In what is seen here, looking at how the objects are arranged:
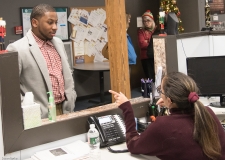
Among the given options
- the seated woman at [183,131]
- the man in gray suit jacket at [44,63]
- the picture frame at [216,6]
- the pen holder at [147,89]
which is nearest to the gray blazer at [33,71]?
the man in gray suit jacket at [44,63]

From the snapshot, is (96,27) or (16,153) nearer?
(16,153)

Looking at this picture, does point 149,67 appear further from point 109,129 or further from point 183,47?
point 109,129

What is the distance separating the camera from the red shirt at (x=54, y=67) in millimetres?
2678

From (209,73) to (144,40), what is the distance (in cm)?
370

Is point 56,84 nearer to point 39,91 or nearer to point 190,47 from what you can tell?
point 39,91

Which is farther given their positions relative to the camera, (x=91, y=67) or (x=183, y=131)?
(x=91, y=67)

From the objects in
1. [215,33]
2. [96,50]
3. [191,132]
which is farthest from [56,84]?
[96,50]

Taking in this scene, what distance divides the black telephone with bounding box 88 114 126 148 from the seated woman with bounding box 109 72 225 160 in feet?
1.12

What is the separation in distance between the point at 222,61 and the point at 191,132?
4.20ft

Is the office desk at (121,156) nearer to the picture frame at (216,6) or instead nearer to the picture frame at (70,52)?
the picture frame at (70,52)

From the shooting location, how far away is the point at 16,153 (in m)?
2.07

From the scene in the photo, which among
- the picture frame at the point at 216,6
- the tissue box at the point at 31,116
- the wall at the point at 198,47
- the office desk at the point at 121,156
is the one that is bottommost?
the office desk at the point at 121,156

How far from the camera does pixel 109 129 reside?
2338 mm

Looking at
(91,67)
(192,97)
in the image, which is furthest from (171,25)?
(91,67)
